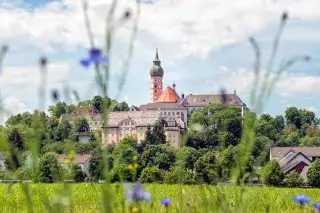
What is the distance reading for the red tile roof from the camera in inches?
5719

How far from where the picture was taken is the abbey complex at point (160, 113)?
115812 millimetres

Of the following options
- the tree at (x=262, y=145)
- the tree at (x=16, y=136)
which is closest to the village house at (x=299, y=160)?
the tree at (x=262, y=145)

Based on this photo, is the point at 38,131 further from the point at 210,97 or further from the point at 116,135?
the point at 210,97

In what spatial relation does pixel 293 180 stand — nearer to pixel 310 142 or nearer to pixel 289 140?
pixel 310 142

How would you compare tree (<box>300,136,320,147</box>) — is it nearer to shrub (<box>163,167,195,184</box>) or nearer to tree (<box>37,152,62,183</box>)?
shrub (<box>163,167,195,184</box>)

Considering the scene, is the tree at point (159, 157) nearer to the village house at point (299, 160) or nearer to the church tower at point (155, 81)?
the village house at point (299, 160)

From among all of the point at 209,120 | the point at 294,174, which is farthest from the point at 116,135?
the point at 294,174

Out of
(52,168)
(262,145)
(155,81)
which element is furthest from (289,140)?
(52,168)

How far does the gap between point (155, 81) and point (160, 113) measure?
99.7ft

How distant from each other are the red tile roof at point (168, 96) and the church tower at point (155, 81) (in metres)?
6.51

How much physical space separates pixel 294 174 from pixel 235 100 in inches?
2521

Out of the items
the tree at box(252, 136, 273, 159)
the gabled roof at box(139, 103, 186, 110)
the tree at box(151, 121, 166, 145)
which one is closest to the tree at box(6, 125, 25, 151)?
the tree at box(252, 136, 273, 159)

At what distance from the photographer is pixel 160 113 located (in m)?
127

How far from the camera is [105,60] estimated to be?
196cm
